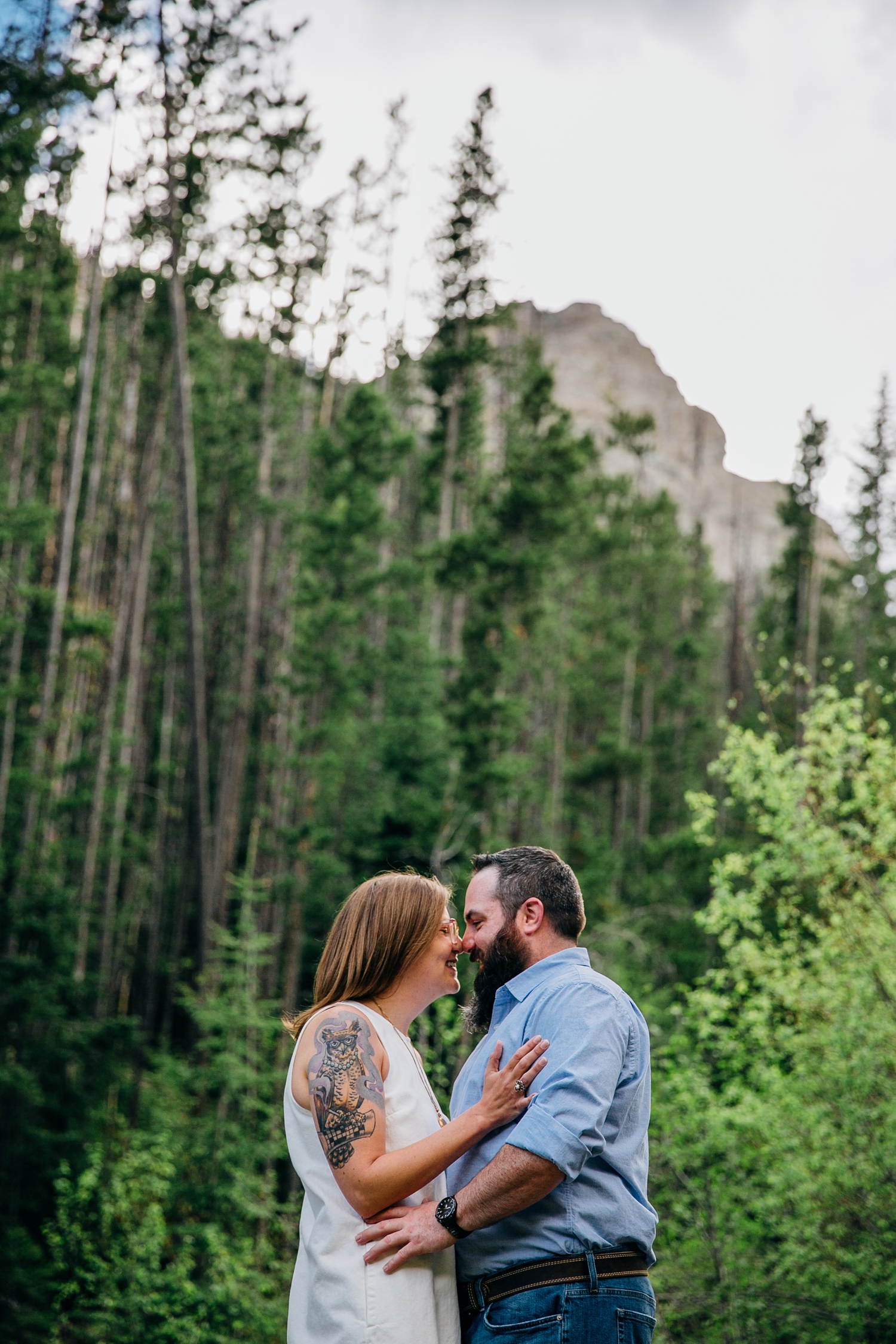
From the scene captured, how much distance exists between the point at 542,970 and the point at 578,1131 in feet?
1.51

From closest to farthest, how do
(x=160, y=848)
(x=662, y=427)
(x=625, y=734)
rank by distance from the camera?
1. (x=160, y=848)
2. (x=625, y=734)
3. (x=662, y=427)

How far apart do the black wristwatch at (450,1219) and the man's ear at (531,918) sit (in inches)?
24.8

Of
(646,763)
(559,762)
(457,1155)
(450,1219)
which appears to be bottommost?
(450,1219)

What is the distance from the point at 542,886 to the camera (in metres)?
2.63

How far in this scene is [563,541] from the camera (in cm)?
2909

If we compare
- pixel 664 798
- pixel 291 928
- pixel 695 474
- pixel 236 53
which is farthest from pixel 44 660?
pixel 695 474

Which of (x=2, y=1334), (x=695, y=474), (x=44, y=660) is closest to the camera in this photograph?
(x=2, y=1334)

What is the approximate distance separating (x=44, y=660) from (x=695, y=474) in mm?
47947

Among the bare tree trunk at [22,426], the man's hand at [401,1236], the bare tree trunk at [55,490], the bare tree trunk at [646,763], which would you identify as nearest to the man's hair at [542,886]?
the man's hand at [401,1236]

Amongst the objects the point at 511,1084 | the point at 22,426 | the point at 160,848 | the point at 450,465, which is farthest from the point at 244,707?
the point at 511,1084

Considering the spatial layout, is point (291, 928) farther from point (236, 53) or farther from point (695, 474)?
point (695, 474)

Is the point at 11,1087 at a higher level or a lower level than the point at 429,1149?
lower

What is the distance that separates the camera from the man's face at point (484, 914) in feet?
8.66

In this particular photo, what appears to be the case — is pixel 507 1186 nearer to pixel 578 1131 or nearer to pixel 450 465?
pixel 578 1131
